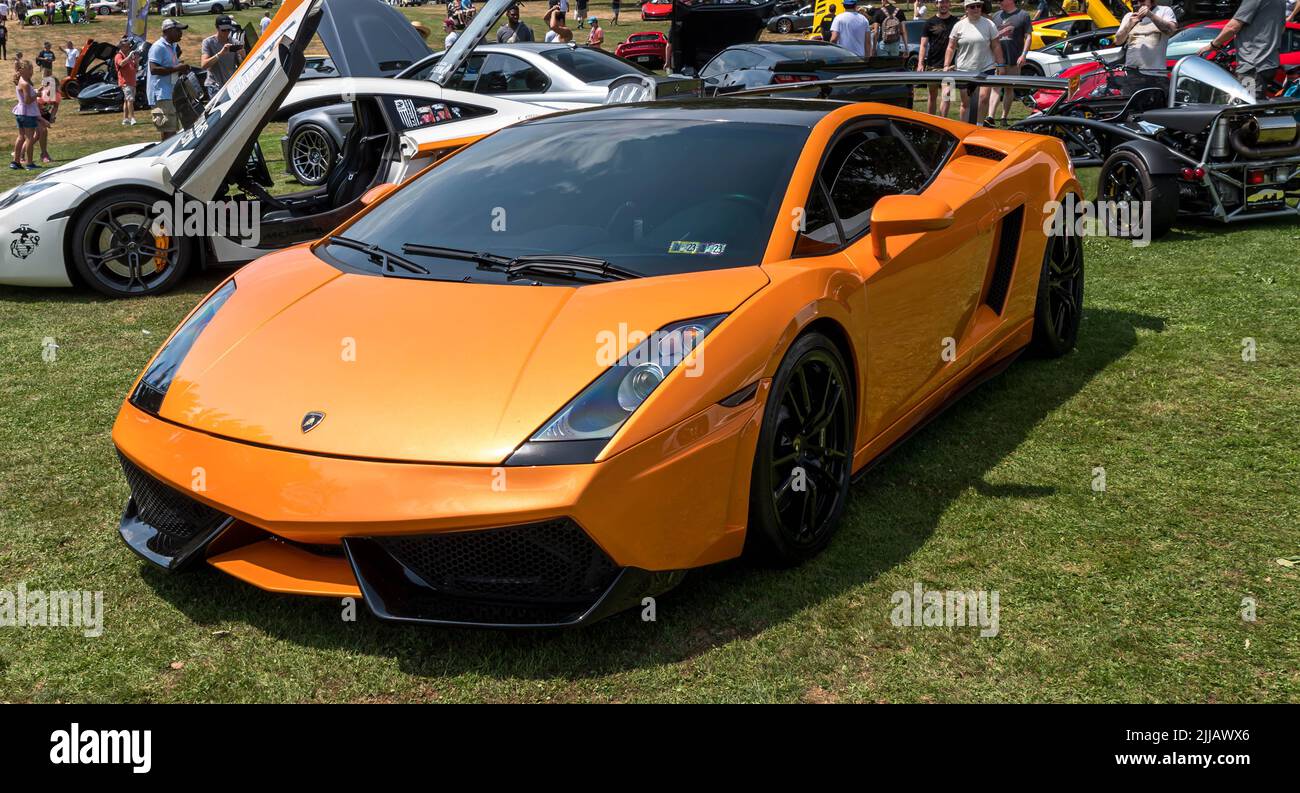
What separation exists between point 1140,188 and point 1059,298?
3.47 metres

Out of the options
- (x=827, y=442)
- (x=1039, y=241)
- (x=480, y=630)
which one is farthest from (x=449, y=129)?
(x=480, y=630)

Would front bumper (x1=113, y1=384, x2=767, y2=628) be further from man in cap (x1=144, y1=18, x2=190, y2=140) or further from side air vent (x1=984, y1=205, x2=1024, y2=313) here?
man in cap (x1=144, y1=18, x2=190, y2=140)

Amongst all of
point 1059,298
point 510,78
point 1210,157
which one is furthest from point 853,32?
point 1059,298

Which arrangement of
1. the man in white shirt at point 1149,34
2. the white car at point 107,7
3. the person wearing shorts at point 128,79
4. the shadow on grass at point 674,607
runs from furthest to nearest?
the white car at point 107,7
the person wearing shorts at point 128,79
the man in white shirt at point 1149,34
the shadow on grass at point 674,607

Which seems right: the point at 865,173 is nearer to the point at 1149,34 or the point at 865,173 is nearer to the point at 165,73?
the point at 1149,34

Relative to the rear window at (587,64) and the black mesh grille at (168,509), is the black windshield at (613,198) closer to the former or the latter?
the black mesh grille at (168,509)

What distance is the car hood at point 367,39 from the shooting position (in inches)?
349

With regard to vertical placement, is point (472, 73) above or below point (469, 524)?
above

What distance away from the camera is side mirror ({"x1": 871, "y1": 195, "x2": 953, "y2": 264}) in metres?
3.62

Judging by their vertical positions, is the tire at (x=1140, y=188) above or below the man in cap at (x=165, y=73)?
below

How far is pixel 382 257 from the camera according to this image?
12.3 ft

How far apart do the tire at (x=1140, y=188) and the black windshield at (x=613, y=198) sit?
17.2 feet

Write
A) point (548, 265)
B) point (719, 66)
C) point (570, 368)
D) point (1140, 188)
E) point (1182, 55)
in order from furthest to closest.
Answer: point (1182, 55) → point (719, 66) → point (1140, 188) → point (548, 265) → point (570, 368)

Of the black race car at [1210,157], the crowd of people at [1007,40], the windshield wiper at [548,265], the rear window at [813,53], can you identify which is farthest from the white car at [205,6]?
the windshield wiper at [548,265]
